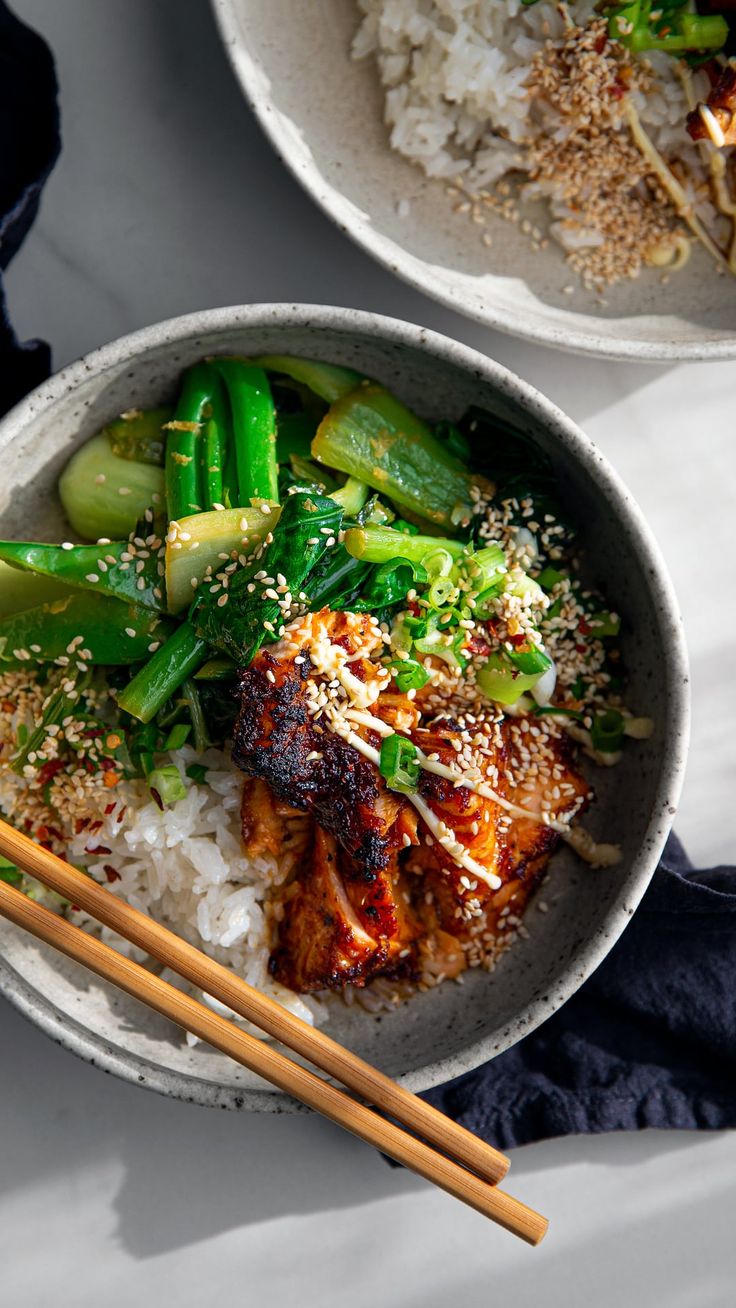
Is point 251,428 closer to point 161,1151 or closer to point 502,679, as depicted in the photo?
point 502,679

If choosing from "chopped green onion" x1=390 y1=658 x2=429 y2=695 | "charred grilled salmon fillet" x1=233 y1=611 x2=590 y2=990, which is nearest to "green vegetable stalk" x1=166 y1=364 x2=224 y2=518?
"charred grilled salmon fillet" x1=233 y1=611 x2=590 y2=990

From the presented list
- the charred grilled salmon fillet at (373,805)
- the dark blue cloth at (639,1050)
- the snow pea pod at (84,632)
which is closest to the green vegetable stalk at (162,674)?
the snow pea pod at (84,632)

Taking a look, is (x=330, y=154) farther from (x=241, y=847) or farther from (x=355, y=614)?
(x=241, y=847)

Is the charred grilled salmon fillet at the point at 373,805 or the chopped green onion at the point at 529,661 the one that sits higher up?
the chopped green onion at the point at 529,661

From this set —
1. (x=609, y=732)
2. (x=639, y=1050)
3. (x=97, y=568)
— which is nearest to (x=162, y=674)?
(x=97, y=568)

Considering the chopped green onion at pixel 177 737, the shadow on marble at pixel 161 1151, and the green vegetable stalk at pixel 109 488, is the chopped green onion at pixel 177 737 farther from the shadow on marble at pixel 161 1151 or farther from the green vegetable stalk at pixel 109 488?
the shadow on marble at pixel 161 1151

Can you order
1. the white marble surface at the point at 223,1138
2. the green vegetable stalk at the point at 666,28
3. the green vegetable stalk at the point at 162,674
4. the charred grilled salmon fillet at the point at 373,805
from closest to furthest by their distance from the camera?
the charred grilled salmon fillet at the point at 373,805
the green vegetable stalk at the point at 162,674
the green vegetable stalk at the point at 666,28
the white marble surface at the point at 223,1138
